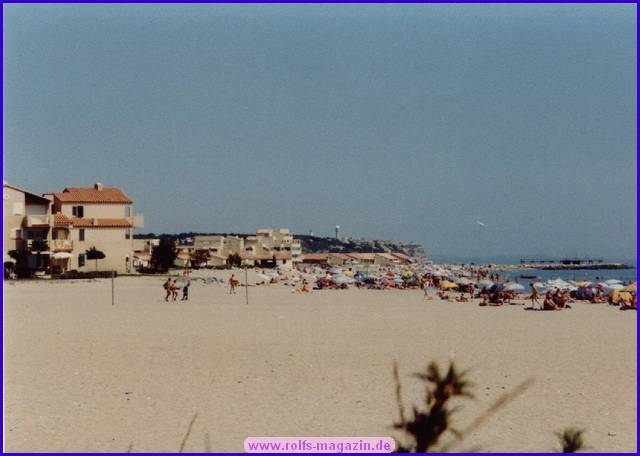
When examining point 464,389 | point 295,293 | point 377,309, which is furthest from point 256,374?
point 295,293

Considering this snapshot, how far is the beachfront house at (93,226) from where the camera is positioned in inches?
1849

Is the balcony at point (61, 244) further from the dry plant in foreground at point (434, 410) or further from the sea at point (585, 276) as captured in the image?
the sea at point (585, 276)

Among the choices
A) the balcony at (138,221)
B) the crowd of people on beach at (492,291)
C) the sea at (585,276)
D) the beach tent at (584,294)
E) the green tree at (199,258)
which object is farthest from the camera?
the sea at (585,276)

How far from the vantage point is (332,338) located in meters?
17.3

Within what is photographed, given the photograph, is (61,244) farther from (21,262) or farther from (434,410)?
(434,410)

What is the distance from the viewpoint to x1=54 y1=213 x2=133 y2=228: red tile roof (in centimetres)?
4804

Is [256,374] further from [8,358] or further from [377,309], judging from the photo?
[377,309]

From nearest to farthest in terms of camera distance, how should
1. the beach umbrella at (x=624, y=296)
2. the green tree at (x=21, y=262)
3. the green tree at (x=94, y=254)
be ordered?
the beach umbrella at (x=624, y=296) → the green tree at (x=21, y=262) → the green tree at (x=94, y=254)

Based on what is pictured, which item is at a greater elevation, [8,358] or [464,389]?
[464,389]

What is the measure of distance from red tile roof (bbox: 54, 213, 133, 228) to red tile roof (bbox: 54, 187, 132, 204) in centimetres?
180

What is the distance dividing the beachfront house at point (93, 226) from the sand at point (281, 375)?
78.1 ft

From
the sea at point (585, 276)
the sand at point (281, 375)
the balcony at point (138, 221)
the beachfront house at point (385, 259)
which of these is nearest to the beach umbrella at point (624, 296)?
the sand at point (281, 375)

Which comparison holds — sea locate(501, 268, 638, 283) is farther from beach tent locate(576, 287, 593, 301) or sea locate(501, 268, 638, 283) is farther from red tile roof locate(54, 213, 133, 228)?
→ beach tent locate(576, 287, 593, 301)

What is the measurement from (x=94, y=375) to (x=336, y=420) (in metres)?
4.75
